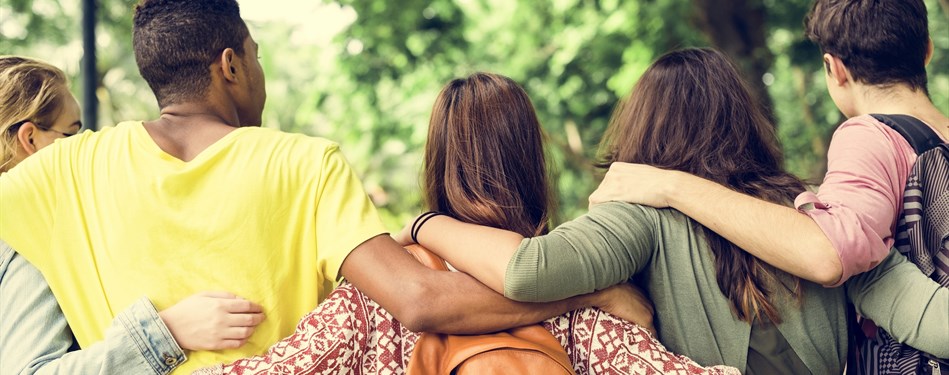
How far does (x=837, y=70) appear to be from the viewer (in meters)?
2.75

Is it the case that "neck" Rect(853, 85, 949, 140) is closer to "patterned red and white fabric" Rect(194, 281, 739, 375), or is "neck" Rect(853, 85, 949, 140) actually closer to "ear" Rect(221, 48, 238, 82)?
"patterned red and white fabric" Rect(194, 281, 739, 375)

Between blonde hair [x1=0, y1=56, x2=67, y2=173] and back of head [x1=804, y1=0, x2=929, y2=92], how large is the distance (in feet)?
7.96

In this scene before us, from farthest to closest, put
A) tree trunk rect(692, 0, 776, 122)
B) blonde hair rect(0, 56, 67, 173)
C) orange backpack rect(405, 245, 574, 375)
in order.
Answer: tree trunk rect(692, 0, 776, 122) → blonde hair rect(0, 56, 67, 173) → orange backpack rect(405, 245, 574, 375)

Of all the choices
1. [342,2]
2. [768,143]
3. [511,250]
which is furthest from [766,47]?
[511,250]

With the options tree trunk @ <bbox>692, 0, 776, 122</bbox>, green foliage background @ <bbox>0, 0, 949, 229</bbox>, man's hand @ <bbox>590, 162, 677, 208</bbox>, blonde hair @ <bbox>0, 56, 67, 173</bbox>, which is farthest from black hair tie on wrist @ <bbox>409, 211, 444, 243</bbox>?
tree trunk @ <bbox>692, 0, 776, 122</bbox>

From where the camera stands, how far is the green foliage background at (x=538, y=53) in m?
8.82

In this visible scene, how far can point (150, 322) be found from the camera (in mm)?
2309

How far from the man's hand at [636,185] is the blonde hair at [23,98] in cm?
173

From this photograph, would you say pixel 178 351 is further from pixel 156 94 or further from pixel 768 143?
pixel 768 143

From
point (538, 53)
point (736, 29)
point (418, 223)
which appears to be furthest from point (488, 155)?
point (538, 53)

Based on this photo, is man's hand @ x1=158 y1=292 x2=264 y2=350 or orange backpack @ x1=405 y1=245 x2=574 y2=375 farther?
man's hand @ x1=158 y1=292 x2=264 y2=350

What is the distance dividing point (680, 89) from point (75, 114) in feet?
6.30

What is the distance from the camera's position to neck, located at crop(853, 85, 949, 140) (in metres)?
2.59

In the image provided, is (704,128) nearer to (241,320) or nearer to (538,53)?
(241,320)
